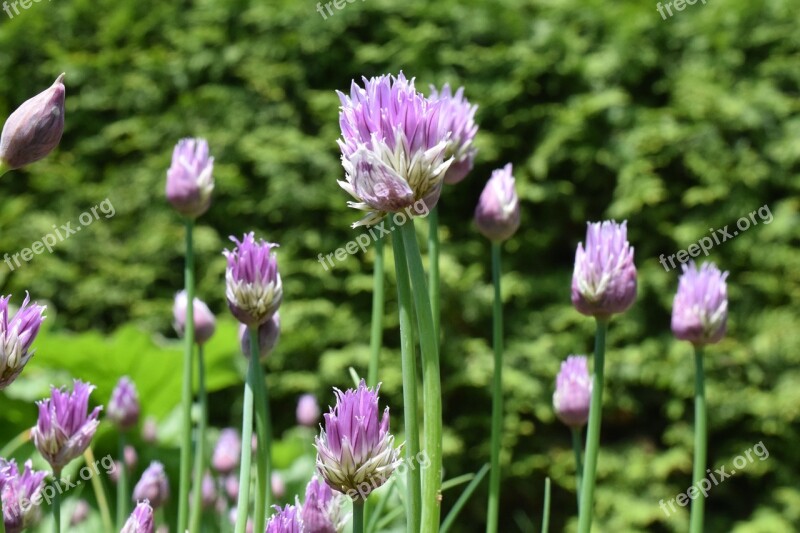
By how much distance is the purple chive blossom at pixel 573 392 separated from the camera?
1.33m

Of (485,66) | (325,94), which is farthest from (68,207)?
(485,66)

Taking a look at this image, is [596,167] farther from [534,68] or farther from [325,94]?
[325,94]

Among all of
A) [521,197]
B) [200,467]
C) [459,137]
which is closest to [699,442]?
[459,137]

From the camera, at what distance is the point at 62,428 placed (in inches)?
40.0

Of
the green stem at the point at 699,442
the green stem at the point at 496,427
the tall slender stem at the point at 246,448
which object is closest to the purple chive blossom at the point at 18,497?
the tall slender stem at the point at 246,448

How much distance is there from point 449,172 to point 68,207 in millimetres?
3270

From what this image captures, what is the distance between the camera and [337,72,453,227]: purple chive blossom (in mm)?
740

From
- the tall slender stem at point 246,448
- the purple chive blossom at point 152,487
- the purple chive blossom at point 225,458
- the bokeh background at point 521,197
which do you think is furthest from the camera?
the bokeh background at point 521,197

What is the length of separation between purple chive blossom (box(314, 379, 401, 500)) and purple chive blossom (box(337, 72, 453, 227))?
0.17 m

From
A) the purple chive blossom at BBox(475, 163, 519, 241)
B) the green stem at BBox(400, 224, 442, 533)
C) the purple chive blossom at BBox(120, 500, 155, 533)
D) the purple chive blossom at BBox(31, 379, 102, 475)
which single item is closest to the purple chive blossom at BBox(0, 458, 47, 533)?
the purple chive blossom at BBox(31, 379, 102, 475)

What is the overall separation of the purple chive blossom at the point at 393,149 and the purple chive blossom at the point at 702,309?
62cm

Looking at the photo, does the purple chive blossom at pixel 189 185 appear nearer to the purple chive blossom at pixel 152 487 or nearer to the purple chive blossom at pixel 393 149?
the purple chive blossom at pixel 152 487

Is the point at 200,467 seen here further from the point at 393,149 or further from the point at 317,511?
the point at 393,149

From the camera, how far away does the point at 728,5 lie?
3676mm
